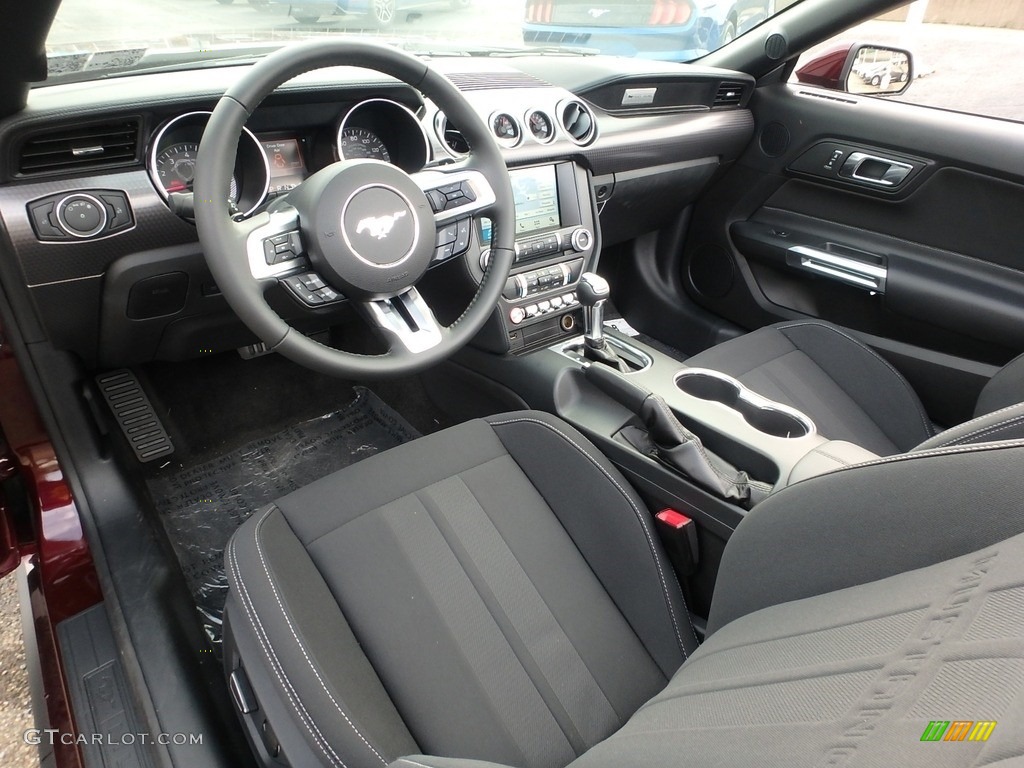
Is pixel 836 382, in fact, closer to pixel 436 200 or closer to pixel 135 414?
pixel 436 200

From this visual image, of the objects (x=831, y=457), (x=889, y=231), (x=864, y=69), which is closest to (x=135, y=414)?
(x=831, y=457)

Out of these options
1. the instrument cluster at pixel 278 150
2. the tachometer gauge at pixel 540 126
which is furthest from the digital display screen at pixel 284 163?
the tachometer gauge at pixel 540 126

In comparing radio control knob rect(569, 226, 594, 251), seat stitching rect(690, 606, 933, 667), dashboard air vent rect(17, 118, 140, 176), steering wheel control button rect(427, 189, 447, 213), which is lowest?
seat stitching rect(690, 606, 933, 667)

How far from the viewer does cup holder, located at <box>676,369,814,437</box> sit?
1.37m

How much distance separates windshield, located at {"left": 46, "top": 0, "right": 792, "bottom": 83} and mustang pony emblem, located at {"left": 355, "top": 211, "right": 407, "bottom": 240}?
47cm

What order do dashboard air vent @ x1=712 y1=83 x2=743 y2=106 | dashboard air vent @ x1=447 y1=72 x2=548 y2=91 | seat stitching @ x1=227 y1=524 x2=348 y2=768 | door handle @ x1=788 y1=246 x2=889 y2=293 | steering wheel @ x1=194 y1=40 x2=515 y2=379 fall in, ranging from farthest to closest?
dashboard air vent @ x1=712 y1=83 x2=743 y2=106 < door handle @ x1=788 y1=246 x2=889 y2=293 < dashboard air vent @ x1=447 y1=72 x2=548 y2=91 < steering wheel @ x1=194 y1=40 x2=515 y2=379 < seat stitching @ x1=227 y1=524 x2=348 y2=768

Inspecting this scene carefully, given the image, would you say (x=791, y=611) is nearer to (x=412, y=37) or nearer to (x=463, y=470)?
(x=463, y=470)

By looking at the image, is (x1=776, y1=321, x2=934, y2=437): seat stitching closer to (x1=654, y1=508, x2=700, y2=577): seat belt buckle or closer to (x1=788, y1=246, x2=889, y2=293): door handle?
(x1=788, y1=246, x2=889, y2=293): door handle

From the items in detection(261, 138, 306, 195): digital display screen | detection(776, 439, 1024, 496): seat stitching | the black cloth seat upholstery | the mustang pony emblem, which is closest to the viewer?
detection(776, 439, 1024, 496): seat stitching

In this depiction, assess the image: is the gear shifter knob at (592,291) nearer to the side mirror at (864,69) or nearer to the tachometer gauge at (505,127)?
the tachometer gauge at (505,127)

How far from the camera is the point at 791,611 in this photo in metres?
0.72

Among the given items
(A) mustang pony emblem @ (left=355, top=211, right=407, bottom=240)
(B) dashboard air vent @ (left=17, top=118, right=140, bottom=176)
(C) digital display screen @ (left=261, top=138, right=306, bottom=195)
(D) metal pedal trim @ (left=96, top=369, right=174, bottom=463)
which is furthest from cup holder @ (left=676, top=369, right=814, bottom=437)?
(D) metal pedal trim @ (left=96, top=369, right=174, bottom=463)

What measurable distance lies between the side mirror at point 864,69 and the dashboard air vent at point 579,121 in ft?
2.62

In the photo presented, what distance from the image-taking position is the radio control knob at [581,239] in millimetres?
1842
